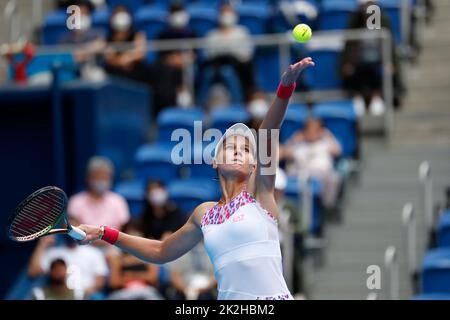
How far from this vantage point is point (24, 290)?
11008 mm

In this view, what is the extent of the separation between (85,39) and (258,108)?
7.33 ft

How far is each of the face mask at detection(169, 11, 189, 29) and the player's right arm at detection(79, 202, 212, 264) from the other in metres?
7.56

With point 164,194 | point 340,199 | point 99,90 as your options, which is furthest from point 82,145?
point 340,199

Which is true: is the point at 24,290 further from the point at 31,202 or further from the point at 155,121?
the point at 31,202

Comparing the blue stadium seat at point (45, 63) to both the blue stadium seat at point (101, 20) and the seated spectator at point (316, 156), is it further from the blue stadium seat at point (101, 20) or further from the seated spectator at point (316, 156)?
the seated spectator at point (316, 156)

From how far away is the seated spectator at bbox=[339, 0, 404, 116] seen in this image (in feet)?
42.4

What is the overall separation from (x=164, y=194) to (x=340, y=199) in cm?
163

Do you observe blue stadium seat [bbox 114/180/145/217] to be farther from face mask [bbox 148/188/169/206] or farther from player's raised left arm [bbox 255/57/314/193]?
player's raised left arm [bbox 255/57/314/193]

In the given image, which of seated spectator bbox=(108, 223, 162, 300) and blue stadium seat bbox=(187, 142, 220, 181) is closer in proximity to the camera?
seated spectator bbox=(108, 223, 162, 300)

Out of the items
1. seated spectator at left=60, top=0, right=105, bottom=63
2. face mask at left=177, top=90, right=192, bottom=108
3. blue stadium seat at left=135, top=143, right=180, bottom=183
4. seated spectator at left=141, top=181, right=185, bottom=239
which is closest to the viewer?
seated spectator at left=141, top=181, right=185, bottom=239

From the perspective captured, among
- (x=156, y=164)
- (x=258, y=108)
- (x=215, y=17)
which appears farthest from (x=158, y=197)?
(x=215, y=17)

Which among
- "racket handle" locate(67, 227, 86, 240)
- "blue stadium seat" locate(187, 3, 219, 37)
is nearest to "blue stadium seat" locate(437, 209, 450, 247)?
"racket handle" locate(67, 227, 86, 240)

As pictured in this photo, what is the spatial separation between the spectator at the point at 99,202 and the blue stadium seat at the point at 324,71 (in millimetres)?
2730

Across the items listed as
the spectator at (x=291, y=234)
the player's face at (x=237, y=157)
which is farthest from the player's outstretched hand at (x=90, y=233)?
the spectator at (x=291, y=234)
